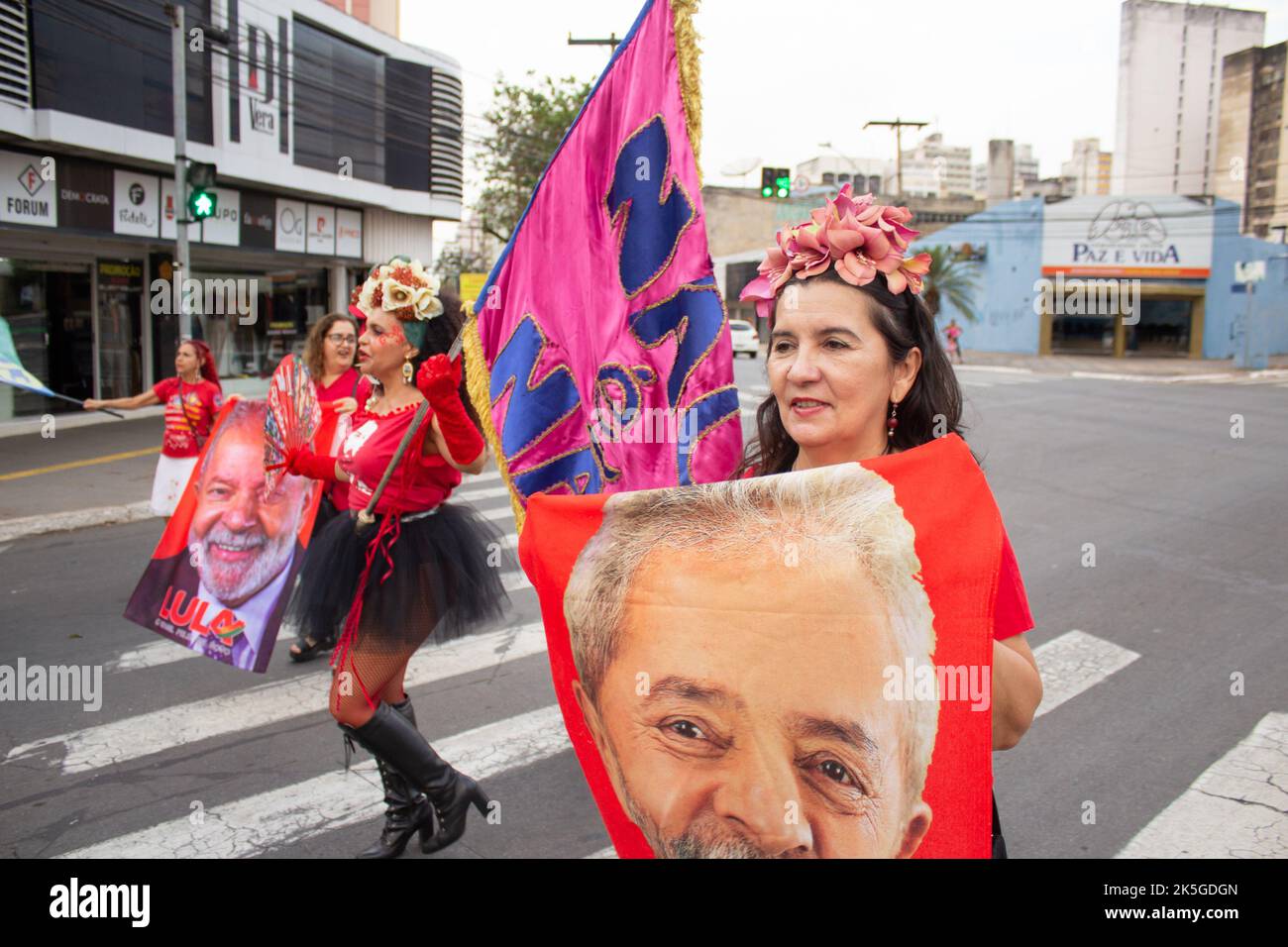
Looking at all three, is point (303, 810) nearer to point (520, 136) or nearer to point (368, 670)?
point (368, 670)

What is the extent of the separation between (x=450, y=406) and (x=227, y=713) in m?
2.81

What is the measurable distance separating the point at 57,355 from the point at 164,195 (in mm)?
3247

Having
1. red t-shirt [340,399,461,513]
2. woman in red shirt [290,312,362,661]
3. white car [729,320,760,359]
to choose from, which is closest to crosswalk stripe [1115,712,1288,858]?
red t-shirt [340,399,461,513]

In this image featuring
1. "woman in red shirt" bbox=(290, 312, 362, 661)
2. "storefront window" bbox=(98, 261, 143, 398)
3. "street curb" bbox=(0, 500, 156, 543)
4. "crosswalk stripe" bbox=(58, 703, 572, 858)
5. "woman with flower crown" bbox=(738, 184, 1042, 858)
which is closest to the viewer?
"woman with flower crown" bbox=(738, 184, 1042, 858)

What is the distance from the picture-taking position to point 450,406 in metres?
3.57

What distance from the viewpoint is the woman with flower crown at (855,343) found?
80.4 inches

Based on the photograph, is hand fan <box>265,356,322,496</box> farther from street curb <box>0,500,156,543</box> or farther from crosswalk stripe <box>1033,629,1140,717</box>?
street curb <box>0,500,156,543</box>

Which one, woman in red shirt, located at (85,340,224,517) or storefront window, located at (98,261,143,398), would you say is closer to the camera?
woman in red shirt, located at (85,340,224,517)

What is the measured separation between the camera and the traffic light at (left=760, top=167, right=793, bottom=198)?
22141 mm

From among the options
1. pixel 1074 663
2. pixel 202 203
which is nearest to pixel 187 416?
pixel 202 203

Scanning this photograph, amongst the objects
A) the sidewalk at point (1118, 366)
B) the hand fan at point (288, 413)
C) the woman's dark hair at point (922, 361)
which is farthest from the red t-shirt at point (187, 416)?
the sidewalk at point (1118, 366)

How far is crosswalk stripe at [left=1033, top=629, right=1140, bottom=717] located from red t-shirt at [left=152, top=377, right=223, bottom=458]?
5997 mm

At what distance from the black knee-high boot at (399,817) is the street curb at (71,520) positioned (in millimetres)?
7026
